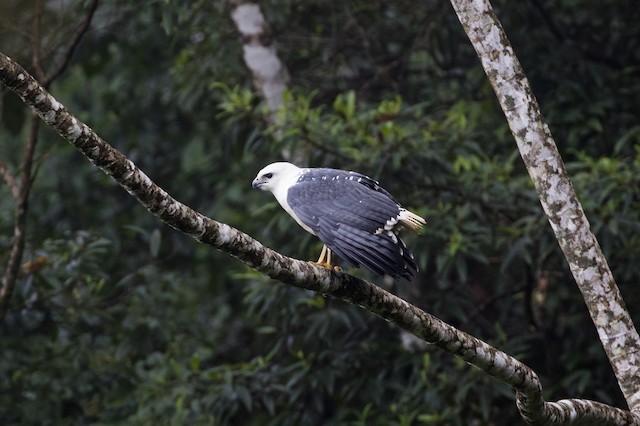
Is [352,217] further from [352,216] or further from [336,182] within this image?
[336,182]

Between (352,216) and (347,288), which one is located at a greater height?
(352,216)

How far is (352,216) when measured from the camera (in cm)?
511

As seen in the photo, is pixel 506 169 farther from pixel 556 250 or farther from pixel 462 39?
pixel 462 39

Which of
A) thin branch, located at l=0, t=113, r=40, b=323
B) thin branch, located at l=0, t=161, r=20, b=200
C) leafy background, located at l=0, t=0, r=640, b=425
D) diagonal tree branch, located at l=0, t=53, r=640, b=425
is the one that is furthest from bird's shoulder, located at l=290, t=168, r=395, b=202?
thin branch, located at l=0, t=161, r=20, b=200

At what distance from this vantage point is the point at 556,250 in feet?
23.0

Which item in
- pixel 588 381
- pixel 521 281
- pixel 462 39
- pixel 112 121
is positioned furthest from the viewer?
pixel 112 121

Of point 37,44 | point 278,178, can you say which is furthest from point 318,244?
point 37,44

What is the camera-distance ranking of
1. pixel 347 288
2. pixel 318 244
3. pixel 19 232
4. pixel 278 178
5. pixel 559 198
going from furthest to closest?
pixel 318 244 → pixel 19 232 → pixel 278 178 → pixel 559 198 → pixel 347 288

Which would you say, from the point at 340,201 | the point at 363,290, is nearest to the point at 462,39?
the point at 340,201

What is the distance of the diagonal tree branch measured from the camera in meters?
4.12

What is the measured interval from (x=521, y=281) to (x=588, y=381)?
1.38 meters

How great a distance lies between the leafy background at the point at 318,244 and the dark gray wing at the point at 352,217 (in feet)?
5.31

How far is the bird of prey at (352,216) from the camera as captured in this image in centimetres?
488

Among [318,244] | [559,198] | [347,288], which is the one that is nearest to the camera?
[347,288]
